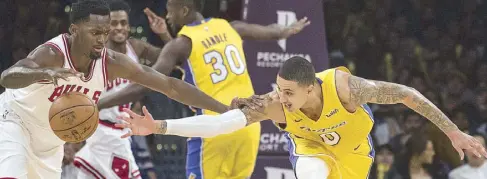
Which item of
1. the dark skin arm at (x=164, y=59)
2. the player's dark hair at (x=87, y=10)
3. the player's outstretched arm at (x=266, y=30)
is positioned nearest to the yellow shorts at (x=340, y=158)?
the player's dark hair at (x=87, y=10)

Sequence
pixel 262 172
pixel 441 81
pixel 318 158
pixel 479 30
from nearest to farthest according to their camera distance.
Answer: pixel 318 158, pixel 262 172, pixel 441 81, pixel 479 30

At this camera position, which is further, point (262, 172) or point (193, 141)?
point (262, 172)

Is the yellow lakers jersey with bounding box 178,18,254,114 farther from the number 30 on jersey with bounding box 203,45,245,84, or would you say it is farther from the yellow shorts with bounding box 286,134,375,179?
the yellow shorts with bounding box 286,134,375,179

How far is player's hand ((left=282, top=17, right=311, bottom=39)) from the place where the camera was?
26.5ft

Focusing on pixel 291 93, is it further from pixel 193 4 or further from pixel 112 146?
pixel 112 146

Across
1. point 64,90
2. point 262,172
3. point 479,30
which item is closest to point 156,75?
point 64,90

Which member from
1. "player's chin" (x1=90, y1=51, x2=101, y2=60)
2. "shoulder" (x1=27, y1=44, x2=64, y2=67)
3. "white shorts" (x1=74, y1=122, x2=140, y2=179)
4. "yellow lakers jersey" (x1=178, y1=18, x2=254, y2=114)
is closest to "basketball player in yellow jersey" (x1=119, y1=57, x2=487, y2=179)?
"player's chin" (x1=90, y1=51, x2=101, y2=60)

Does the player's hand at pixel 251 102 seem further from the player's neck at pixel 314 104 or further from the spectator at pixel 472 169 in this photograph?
the spectator at pixel 472 169

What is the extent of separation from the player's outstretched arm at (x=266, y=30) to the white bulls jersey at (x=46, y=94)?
2.34 meters

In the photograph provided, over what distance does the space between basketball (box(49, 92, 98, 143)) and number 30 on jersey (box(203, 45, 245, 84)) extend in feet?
6.58

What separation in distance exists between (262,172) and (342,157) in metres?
2.76

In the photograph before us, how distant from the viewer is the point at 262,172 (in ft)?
27.8

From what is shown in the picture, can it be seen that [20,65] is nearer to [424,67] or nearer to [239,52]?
[239,52]

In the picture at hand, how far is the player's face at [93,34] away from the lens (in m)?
5.44
